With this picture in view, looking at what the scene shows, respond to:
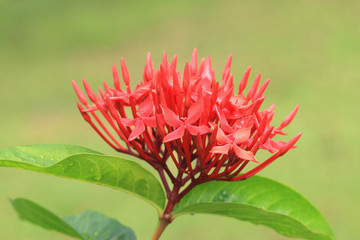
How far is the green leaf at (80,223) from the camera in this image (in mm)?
937

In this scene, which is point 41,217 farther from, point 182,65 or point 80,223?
point 182,65

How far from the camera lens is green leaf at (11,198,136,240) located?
94cm

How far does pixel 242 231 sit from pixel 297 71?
185 cm

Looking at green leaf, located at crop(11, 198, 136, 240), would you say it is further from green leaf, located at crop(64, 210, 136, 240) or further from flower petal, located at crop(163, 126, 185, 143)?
flower petal, located at crop(163, 126, 185, 143)

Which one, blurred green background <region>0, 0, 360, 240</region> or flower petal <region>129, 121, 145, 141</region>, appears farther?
blurred green background <region>0, 0, 360, 240</region>

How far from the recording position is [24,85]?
491cm

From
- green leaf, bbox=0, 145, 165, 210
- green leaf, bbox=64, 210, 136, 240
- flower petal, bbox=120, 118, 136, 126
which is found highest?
flower petal, bbox=120, 118, 136, 126

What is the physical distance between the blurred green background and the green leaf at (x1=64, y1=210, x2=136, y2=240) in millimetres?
2067

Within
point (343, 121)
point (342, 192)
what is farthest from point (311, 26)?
point (342, 192)

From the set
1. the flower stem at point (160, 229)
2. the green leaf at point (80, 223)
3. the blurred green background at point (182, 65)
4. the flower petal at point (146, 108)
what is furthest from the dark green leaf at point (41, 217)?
the blurred green background at point (182, 65)

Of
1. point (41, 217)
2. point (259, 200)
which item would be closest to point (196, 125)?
point (259, 200)

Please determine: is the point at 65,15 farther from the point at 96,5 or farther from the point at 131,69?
the point at 131,69

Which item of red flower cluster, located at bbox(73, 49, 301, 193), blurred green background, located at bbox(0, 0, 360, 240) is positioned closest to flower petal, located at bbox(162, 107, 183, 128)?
red flower cluster, located at bbox(73, 49, 301, 193)

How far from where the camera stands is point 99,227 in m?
1.08
